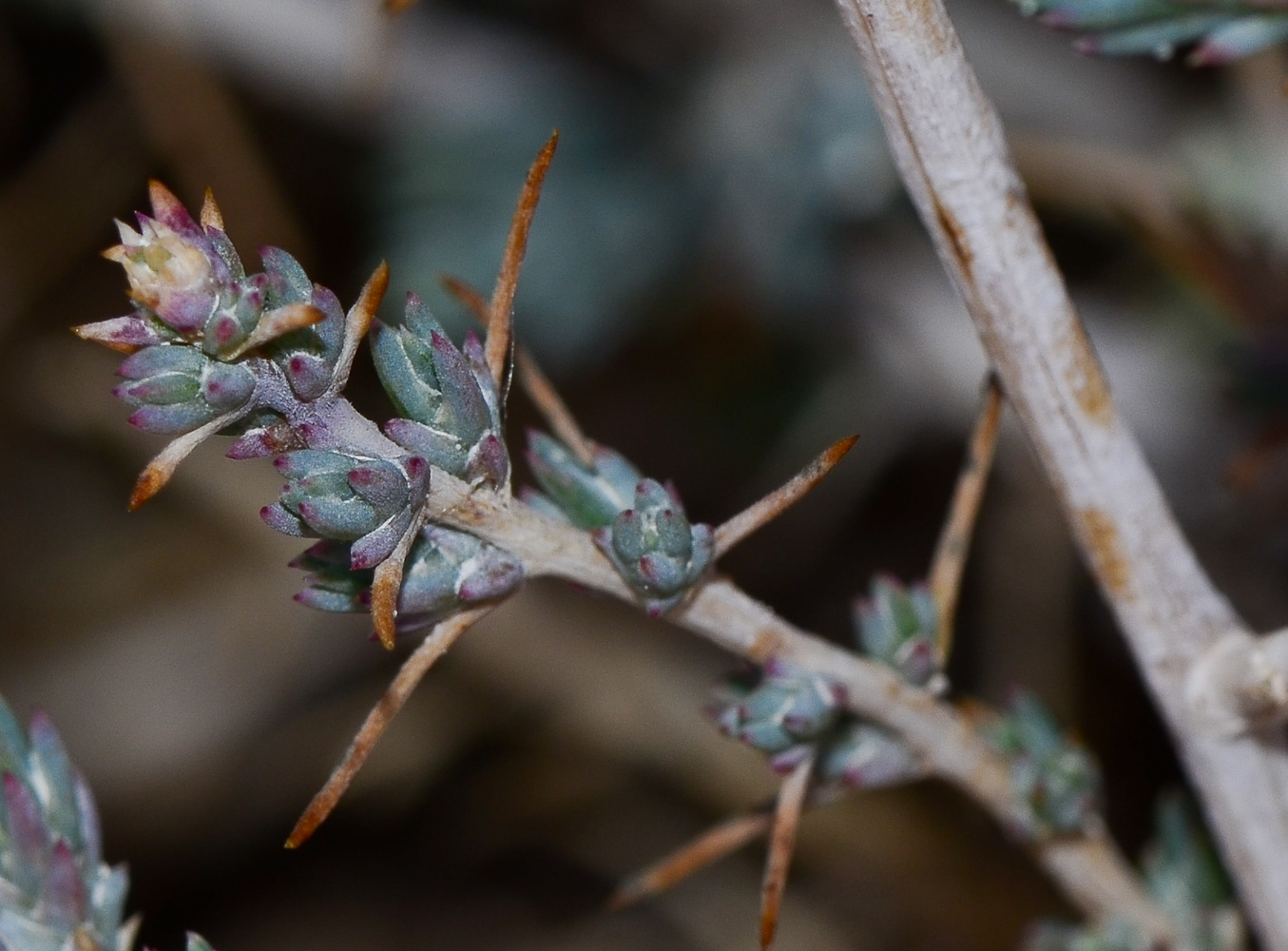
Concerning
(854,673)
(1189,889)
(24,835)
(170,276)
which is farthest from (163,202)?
(1189,889)

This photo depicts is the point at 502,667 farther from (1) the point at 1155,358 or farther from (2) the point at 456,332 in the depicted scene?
(1) the point at 1155,358

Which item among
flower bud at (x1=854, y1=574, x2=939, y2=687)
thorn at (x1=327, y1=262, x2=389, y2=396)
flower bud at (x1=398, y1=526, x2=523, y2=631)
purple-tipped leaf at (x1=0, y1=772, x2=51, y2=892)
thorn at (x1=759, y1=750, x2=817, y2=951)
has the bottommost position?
thorn at (x1=759, y1=750, x2=817, y2=951)

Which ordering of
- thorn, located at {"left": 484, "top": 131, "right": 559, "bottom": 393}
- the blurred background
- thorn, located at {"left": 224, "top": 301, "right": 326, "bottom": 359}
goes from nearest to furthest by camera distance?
1. thorn, located at {"left": 224, "top": 301, "right": 326, "bottom": 359}
2. thorn, located at {"left": 484, "top": 131, "right": 559, "bottom": 393}
3. the blurred background

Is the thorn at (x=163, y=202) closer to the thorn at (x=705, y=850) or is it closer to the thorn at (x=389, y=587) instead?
the thorn at (x=389, y=587)

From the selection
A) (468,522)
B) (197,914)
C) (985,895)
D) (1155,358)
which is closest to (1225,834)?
(468,522)

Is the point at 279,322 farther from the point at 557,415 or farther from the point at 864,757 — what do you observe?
the point at 864,757

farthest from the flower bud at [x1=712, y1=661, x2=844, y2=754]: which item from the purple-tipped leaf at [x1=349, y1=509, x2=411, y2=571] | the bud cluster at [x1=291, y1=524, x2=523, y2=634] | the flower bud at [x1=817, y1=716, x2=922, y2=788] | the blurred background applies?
the blurred background

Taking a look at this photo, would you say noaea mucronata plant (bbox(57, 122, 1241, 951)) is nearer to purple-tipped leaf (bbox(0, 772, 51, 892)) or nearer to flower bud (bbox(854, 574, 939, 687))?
flower bud (bbox(854, 574, 939, 687))
